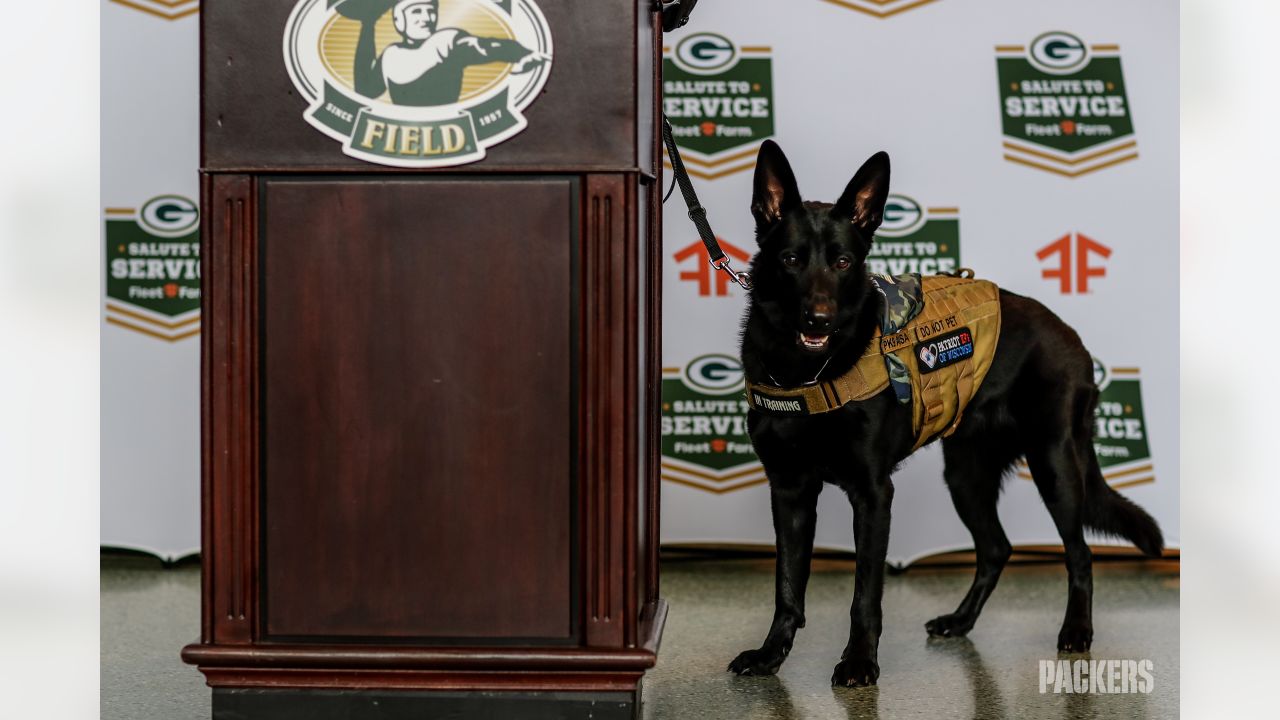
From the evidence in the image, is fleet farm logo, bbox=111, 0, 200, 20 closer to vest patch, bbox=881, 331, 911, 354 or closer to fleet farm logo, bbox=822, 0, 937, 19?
fleet farm logo, bbox=822, 0, 937, 19

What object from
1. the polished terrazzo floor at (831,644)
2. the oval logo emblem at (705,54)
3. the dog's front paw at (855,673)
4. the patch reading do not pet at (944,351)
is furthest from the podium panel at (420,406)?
the oval logo emblem at (705,54)

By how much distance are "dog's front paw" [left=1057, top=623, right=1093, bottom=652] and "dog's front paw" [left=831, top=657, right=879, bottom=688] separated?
23.3 inches

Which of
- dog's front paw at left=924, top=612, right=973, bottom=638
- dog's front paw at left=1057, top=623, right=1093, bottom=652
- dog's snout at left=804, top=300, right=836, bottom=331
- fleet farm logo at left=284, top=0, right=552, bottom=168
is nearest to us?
fleet farm logo at left=284, top=0, right=552, bottom=168

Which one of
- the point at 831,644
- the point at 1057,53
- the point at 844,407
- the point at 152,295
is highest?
the point at 1057,53

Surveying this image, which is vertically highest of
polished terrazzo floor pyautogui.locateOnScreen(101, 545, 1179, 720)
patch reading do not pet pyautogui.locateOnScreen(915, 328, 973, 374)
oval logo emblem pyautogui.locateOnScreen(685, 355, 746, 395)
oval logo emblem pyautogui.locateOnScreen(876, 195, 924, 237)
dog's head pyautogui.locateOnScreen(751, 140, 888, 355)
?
oval logo emblem pyautogui.locateOnScreen(876, 195, 924, 237)

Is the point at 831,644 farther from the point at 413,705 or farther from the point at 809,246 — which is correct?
the point at 413,705

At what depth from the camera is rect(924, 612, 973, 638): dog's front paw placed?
2.95m

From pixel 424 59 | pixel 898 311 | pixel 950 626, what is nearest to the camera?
pixel 424 59

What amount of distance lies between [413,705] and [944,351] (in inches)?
59.0

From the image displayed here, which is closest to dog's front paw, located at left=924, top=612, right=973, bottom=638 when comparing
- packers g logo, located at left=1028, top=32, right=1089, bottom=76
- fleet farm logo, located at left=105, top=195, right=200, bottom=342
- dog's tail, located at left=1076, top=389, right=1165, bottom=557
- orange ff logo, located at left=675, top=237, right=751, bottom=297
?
dog's tail, located at left=1076, top=389, right=1165, bottom=557

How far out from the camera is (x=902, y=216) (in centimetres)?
368

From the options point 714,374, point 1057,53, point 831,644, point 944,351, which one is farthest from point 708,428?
point 1057,53

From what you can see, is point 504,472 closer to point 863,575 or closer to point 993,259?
point 863,575

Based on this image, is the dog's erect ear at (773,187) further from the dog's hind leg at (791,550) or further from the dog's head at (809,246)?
the dog's hind leg at (791,550)
